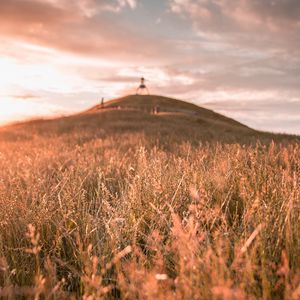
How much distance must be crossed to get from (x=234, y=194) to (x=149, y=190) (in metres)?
1.14

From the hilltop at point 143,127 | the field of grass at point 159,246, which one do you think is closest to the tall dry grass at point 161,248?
the field of grass at point 159,246

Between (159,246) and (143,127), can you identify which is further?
(143,127)

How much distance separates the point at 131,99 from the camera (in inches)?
2876

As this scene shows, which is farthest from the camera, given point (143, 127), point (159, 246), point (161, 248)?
point (143, 127)

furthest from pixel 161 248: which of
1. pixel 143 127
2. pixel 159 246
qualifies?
pixel 143 127

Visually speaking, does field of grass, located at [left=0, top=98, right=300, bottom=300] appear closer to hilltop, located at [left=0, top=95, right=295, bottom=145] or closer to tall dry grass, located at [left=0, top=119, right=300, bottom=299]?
tall dry grass, located at [left=0, top=119, right=300, bottom=299]

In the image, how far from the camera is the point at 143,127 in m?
30.6

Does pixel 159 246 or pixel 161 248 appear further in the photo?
pixel 161 248

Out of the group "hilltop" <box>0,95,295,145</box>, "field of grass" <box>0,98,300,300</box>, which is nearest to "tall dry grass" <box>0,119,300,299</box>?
"field of grass" <box>0,98,300,300</box>

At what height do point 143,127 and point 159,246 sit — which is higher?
point 143,127

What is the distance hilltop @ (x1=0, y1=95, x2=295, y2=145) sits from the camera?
24.0 metres

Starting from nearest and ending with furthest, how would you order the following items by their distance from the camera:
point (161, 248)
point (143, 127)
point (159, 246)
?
point (159, 246), point (161, 248), point (143, 127)

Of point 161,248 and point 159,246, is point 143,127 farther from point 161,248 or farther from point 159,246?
point 159,246

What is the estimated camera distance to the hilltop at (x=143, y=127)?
23967 mm
